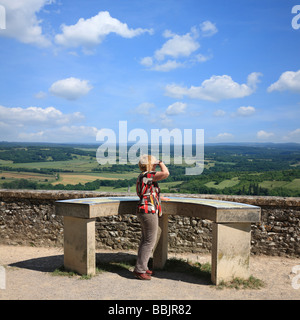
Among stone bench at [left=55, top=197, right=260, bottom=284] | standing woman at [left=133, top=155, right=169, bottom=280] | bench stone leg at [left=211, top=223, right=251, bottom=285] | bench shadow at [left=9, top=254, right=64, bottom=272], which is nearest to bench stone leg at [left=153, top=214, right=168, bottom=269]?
stone bench at [left=55, top=197, right=260, bottom=284]

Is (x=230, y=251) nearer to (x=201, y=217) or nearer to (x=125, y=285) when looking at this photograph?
(x=201, y=217)

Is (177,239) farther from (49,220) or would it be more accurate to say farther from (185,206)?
(49,220)

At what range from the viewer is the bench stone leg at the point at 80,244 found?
5.03 metres

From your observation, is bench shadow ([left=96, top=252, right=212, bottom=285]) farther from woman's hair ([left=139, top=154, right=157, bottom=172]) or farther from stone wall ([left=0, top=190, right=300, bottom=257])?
woman's hair ([left=139, top=154, right=157, bottom=172])

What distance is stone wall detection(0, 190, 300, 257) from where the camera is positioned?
21.5ft

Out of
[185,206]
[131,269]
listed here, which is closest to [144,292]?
[131,269]

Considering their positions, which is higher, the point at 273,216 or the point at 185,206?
the point at 185,206

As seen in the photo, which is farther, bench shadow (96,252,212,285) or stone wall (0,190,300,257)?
stone wall (0,190,300,257)

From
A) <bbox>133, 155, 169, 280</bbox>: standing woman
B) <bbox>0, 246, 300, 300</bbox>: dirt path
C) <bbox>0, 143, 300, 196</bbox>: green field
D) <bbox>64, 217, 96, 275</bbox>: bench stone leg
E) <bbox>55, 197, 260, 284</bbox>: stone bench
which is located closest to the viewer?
<bbox>0, 246, 300, 300</bbox>: dirt path

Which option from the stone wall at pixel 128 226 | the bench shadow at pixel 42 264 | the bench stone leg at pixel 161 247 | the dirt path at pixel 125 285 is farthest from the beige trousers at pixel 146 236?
the stone wall at pixel 128 226

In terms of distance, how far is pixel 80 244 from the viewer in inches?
201

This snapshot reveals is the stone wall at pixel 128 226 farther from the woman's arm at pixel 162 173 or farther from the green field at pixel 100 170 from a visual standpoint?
the green field at pixel 100 170
